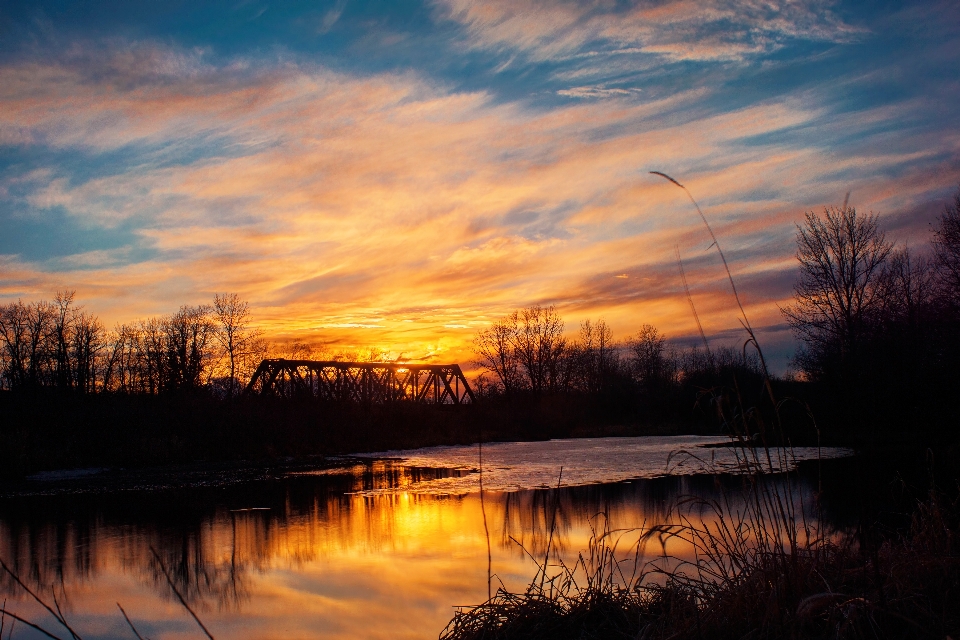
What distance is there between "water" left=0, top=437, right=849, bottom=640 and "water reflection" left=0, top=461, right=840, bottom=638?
25mm

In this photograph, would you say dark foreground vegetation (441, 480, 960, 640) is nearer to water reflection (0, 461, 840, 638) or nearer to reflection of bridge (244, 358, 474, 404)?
water reflection (0, 461, 840, 638)

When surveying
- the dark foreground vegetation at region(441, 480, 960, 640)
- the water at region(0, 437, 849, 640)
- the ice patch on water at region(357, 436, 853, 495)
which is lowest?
the ice patch on water at region(357, 436, 853, 495)

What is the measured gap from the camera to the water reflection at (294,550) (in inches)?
243

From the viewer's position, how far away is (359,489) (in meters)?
15.5

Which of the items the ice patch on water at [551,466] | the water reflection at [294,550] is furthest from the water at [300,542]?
the ice patch on water at [551,466]

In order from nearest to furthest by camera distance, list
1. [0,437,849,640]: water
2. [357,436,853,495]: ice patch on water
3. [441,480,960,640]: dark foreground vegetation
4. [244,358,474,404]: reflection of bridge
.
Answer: [441,480,960,640]: dark foreground vegetation → [0,437,849,640]: water → [357,436,853,495]: ice patch on water → [244,358,474,404]: reflection of bridge

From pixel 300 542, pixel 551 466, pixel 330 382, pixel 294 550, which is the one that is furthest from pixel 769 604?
pixel 330 382

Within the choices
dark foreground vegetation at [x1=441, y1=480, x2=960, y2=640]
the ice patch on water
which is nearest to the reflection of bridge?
the ice patch on water

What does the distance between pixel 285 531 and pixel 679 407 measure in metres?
40.3

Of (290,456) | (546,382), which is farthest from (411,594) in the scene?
(546,382)

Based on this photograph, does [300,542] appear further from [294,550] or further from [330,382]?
[330,382]

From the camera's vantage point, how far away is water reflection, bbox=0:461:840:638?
6184 millimetres

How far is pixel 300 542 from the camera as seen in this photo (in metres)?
9.37

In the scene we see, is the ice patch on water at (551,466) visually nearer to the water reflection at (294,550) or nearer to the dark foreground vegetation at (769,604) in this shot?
the water reflection at (294,550)
